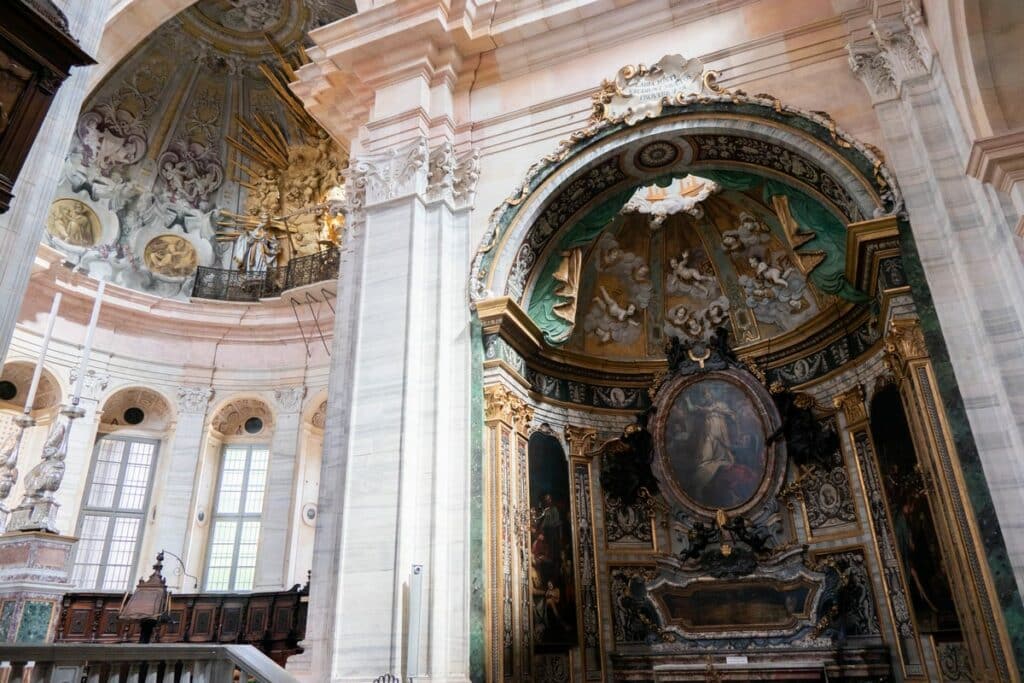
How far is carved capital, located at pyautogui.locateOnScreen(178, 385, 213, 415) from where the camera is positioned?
560 inches

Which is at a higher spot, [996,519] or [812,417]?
[812,417]

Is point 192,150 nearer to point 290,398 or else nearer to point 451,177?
point 290,398

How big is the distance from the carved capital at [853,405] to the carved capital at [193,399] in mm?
11800

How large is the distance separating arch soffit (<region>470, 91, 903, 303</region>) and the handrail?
15.3 ft

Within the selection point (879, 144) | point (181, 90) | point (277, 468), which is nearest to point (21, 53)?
point (879, 144)

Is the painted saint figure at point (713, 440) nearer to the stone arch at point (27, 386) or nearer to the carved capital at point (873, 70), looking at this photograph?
the carved capital at point (873, 70)

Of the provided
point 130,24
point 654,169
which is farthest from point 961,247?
point 130,24

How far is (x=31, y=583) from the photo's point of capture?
768 cm

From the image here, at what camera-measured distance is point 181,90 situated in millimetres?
16109

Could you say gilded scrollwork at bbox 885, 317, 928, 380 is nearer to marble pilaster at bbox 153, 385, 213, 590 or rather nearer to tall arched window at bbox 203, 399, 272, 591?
tall arched window at bbox 203, 399, 272, 591

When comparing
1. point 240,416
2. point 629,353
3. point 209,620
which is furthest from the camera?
point 240,416

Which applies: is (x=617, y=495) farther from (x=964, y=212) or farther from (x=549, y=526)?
(x=964, y=212)

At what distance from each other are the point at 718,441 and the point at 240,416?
10335 millimetres

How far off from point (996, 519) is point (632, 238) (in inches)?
239
